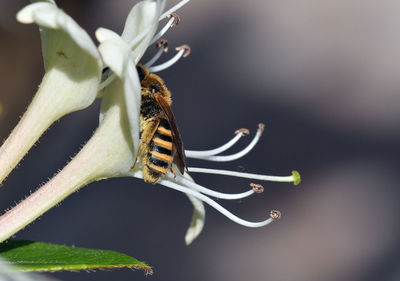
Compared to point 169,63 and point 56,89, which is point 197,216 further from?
point 56,89

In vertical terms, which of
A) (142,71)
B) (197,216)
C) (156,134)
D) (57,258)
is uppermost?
(142,71)

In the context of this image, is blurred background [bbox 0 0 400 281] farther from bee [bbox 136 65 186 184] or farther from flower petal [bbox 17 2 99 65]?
A: flower petal [bbox 17 2 99 65]

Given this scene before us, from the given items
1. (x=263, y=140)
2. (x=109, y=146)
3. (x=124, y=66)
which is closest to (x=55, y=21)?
(x=124, y=66)

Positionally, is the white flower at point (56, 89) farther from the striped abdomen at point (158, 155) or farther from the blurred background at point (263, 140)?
the blurred background at point (263, 140)

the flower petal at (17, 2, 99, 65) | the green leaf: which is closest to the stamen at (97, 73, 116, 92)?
the flower petal at (17, 2, 99, 65)

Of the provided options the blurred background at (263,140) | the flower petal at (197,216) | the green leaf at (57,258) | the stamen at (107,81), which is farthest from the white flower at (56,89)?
the blurred background at (263,140)

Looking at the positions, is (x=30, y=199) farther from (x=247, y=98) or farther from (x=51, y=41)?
(x=247, y=98)
